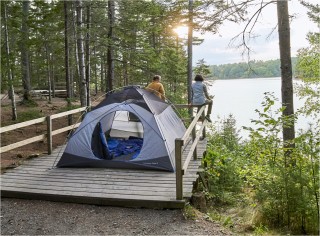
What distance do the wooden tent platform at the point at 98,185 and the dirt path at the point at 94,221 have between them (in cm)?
14

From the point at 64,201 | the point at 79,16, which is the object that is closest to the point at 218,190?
the point at 64,201

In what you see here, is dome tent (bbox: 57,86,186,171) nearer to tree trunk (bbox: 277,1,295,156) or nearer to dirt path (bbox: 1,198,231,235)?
dirt path (bbox: 1,198,231,235)

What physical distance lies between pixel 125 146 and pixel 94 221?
11.8 ft

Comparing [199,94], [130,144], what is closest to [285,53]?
[199,94]

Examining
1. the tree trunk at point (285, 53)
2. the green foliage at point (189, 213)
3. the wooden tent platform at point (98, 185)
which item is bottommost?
the green foliage at point (189, 213)

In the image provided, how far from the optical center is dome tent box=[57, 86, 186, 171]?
6648 millimetres

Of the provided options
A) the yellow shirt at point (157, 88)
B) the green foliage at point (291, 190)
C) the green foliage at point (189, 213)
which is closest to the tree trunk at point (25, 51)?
the yellow shirt at point (157, 88)

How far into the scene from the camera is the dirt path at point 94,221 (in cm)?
443

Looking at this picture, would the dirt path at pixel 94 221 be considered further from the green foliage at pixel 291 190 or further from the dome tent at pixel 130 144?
the dome tent at pixel 130 144

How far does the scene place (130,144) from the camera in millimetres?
8469

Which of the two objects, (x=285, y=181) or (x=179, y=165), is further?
(x=179, y=165)

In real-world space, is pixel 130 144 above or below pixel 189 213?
above

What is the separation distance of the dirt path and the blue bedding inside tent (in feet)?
7.15

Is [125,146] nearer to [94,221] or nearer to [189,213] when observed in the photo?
[94,221]
